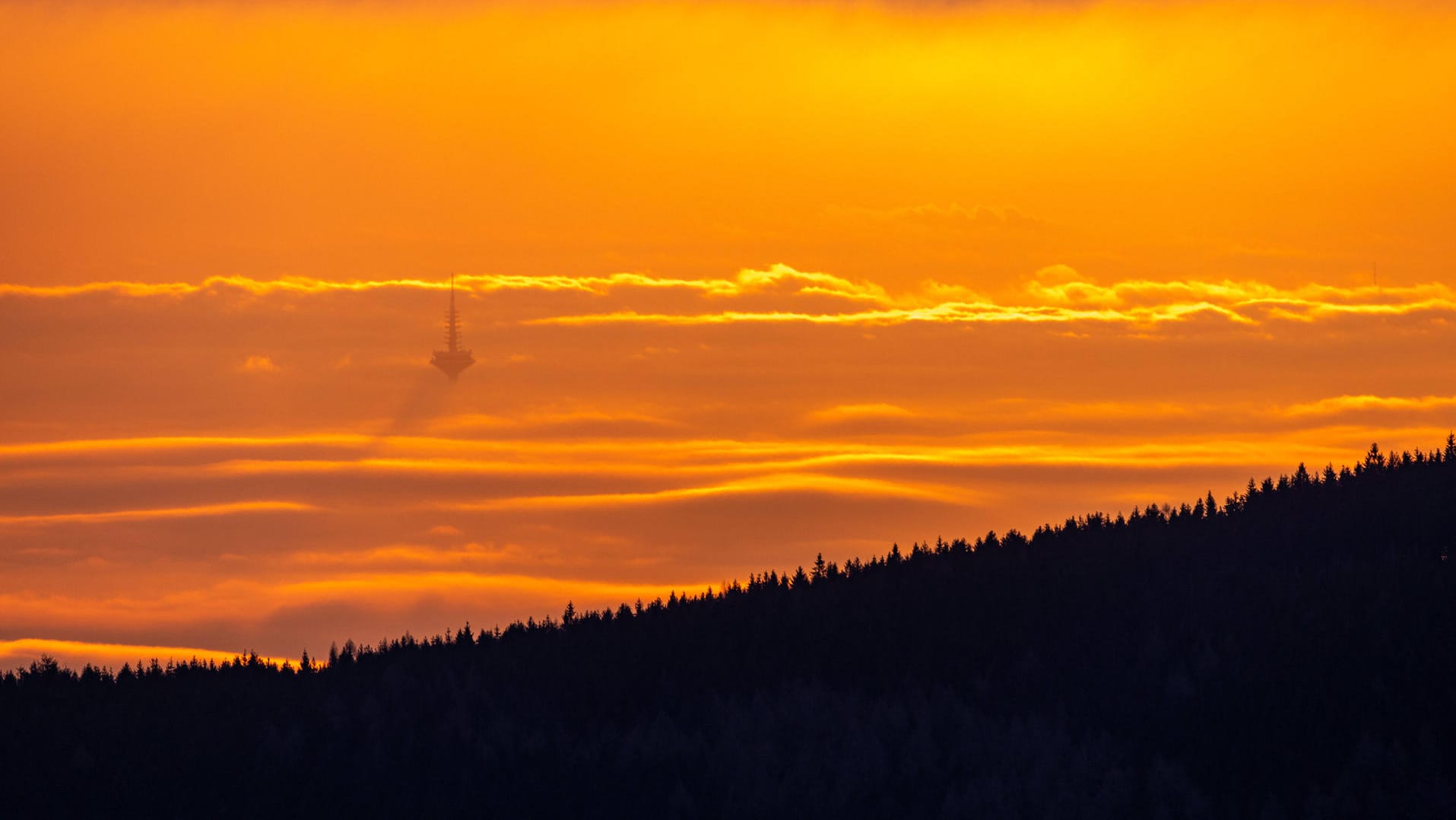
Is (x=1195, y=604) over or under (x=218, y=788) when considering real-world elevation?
over

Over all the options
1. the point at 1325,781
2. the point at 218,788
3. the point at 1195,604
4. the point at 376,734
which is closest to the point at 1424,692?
the point at 1325,781

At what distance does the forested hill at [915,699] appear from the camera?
141 meters

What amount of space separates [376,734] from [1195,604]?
59478 millimetres

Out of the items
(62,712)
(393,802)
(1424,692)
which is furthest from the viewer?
(62,712)

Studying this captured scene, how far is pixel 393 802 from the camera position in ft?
520

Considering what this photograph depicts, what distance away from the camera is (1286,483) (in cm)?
19488

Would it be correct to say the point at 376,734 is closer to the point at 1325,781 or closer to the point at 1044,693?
the point at 1044,693

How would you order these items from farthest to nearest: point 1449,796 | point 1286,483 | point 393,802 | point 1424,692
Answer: point 1286,483 < point 393,802 < point 1424,692 < point 1449,796

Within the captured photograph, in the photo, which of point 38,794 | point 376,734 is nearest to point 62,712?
point 38,794

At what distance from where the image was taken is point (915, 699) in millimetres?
160875

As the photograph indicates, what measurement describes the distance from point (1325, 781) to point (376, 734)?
67898 millimetres

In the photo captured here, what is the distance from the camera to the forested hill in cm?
14138

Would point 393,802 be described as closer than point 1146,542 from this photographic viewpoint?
Yes

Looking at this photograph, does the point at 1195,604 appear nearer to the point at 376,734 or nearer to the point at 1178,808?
the point at 1178,808
